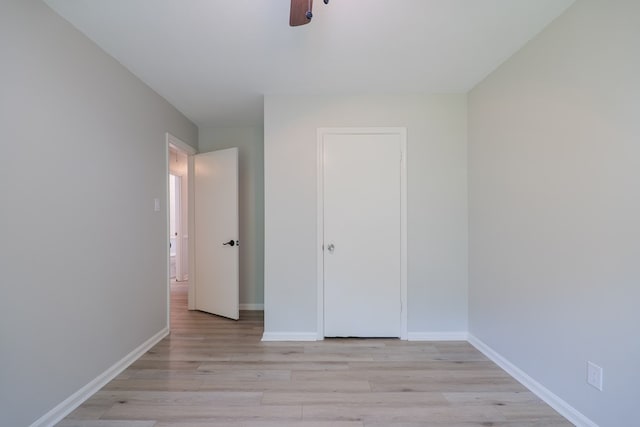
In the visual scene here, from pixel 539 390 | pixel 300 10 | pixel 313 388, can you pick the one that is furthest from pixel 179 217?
pixel 539 390

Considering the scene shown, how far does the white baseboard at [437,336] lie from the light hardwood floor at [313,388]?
0.25 feet

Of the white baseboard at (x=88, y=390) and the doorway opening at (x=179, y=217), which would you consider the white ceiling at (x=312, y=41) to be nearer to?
the white baseboard at (x=88, y=390)

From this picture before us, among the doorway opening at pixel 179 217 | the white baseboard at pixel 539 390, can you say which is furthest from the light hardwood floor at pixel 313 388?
the doorway opening at pixel 179 217

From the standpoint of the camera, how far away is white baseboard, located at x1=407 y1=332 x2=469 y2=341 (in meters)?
2.75

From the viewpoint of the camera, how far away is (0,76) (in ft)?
4.54

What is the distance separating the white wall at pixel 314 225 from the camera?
2760mm

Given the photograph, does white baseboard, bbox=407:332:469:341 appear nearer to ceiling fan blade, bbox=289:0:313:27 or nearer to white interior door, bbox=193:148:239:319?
white interior door, bbox=193:148:239:319

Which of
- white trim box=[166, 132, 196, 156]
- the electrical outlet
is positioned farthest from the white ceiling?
the electrical outlet

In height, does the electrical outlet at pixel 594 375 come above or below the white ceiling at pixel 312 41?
below

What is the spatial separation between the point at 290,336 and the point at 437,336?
56.1 inches

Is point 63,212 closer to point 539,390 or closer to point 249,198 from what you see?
point 249,198

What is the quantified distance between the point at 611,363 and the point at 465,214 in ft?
4.97

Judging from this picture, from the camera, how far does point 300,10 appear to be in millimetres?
1301

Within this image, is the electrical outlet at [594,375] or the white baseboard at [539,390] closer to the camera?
the electrical outlet at [594,375]
